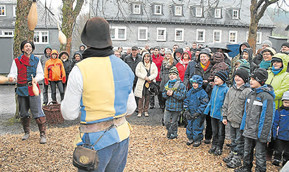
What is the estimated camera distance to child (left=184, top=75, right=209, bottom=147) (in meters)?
5.38

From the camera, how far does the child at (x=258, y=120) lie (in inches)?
159

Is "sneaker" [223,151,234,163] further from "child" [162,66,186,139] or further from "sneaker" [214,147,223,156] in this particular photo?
"child" [162,66,186,139]

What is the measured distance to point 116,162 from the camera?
255 cm

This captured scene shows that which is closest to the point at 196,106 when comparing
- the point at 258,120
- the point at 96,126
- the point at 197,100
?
the point at 197,100

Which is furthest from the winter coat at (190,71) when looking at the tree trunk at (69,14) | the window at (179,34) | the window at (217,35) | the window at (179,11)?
the window at (217,35)

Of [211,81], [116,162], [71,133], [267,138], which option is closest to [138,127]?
[71,133]

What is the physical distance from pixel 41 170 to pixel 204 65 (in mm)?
3964

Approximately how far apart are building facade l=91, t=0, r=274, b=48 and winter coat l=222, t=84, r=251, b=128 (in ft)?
87.4

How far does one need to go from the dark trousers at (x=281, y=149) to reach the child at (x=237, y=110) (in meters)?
0.70

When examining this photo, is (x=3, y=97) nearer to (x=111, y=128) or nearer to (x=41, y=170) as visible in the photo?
(x=41, y=170)

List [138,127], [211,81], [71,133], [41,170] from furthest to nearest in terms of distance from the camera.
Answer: [138,127], [71,133], [211,81], [41,170]

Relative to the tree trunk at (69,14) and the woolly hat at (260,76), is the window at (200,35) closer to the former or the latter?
the tree trunk at (69,14)

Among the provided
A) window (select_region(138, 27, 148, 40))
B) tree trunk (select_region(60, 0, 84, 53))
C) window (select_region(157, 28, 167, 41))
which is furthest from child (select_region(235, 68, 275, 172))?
window (select_region(157, 28, 167, 41))

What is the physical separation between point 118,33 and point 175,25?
22.9 ft
